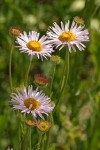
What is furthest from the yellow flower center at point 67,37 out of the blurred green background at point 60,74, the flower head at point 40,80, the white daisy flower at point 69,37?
the blurred green background at point 60,74

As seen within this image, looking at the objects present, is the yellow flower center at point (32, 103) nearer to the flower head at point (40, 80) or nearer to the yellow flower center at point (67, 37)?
the flower head at point (40, 80)

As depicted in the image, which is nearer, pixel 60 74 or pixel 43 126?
pixel 43 126

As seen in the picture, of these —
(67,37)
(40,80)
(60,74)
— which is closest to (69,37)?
(67,37)

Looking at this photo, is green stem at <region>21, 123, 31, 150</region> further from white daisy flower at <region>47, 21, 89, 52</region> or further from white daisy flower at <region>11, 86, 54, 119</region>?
white daisy flower at <region>47, 21, 89, 52</region>

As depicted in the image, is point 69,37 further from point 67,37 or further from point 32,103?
point 32,103

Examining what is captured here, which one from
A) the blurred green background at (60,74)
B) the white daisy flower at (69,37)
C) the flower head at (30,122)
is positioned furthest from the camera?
the blurred green background at (60,74)
